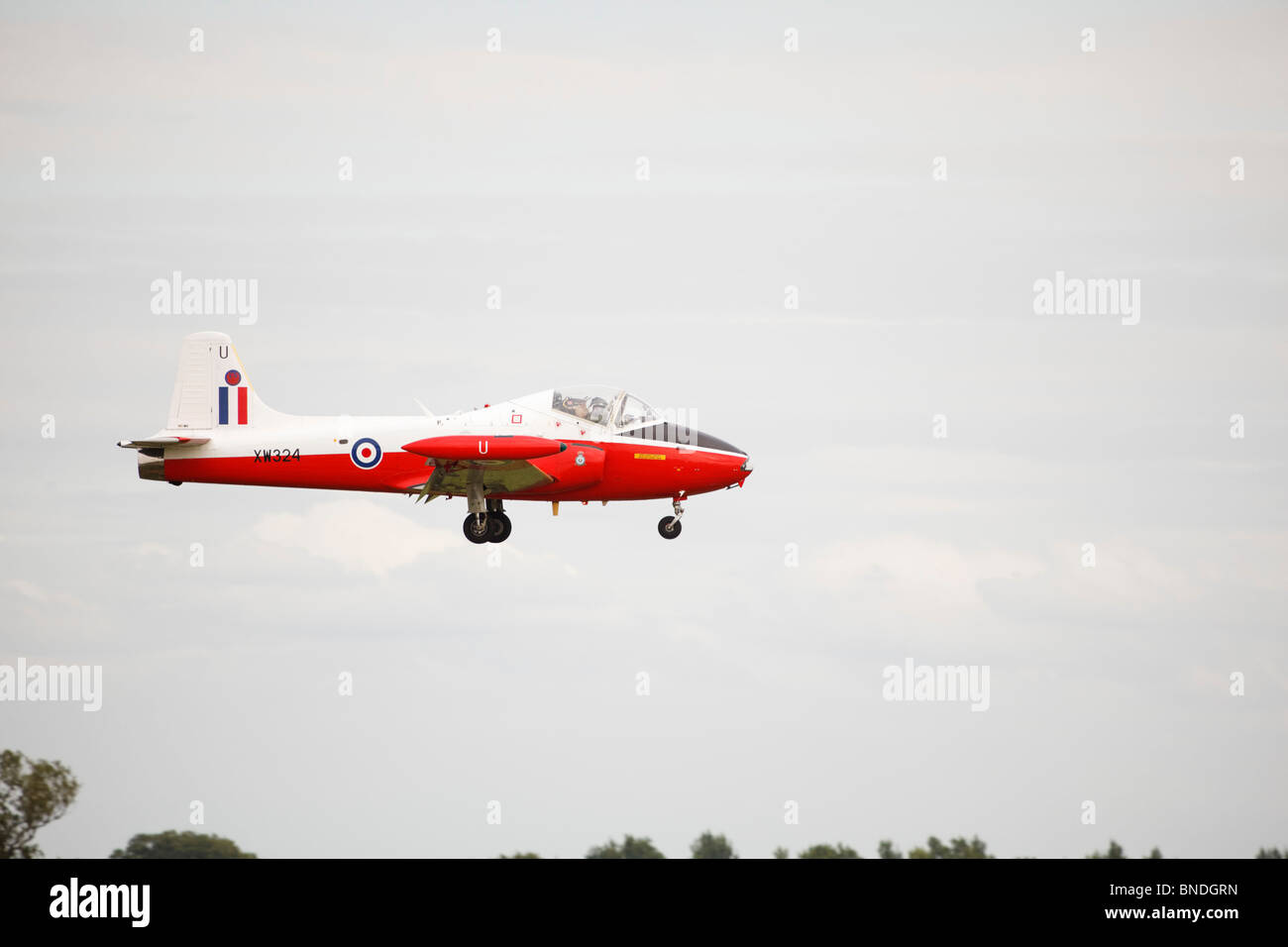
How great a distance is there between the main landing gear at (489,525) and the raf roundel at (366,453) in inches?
115

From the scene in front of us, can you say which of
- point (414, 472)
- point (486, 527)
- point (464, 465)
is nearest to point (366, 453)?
point (414, 472)

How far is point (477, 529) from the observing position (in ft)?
191

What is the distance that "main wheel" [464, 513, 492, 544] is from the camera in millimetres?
58125

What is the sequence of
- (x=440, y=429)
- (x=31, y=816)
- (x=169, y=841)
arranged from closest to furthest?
(x=440, y=429), (x=31, y=816), (x=169, y=841)

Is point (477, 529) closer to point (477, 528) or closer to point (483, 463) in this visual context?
point (477, 528)

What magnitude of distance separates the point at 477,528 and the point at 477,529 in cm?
3

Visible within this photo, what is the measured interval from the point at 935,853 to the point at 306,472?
24.0m

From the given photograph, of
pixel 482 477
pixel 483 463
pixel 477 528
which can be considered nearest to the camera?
pixel 483 463

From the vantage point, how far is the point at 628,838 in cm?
6844

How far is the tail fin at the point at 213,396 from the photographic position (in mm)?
58062

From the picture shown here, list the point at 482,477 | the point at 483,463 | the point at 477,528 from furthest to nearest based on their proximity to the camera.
Answer: the point at 477,528 → the point at 482,477 → the point at 483,463

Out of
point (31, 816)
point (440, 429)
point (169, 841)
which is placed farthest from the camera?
point (169, 841)
